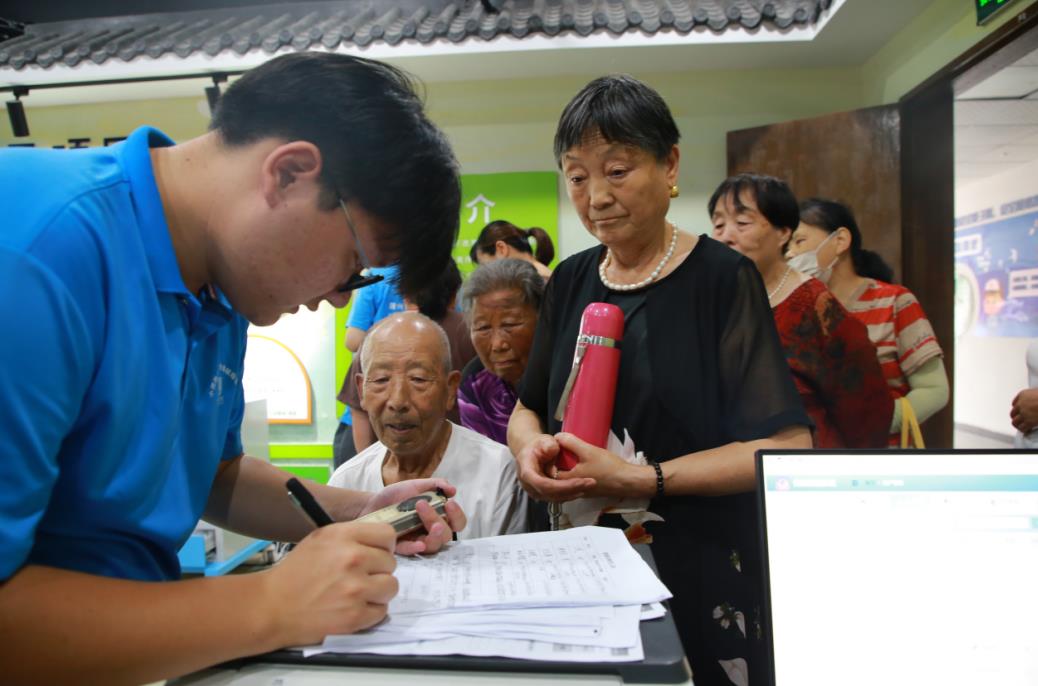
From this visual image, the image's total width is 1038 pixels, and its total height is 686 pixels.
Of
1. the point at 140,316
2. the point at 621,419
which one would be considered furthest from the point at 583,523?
the point at 140,316

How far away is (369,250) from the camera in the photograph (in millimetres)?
792

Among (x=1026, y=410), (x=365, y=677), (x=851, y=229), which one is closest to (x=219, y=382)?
(x=365, y=677)

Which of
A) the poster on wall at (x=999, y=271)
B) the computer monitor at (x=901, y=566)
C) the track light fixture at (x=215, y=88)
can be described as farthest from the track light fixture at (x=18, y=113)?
A: the poster on wall at (x=999, y=271)

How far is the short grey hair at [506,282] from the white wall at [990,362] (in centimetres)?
591

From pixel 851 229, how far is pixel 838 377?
1079 millimetres

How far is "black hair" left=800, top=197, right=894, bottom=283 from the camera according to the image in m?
2.68

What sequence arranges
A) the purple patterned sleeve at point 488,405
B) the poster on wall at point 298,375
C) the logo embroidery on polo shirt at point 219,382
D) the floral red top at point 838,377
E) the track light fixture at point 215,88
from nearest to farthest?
the logo embroidery on polo shirt at point 219,382 < the floral red top at point 838,377 < the purple patterned sleeve at point 488,405 < the track light fixture at point 215,88 < the poster on wall at point 298,375

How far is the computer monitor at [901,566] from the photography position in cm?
72

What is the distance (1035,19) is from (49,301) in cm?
307

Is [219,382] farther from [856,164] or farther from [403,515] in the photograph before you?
[856,164]

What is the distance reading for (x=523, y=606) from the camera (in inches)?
27.6

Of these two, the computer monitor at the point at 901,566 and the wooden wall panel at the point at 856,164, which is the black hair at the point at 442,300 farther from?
the wooden wall panel at the point at 856,164

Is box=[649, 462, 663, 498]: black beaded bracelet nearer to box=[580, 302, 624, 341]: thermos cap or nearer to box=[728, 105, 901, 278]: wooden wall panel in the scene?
box=[580, 302, 624, 341]: thermos cap

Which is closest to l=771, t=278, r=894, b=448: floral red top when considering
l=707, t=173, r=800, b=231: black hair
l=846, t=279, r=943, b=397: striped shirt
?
l=707, t=173, r=800, b=231: black hair
